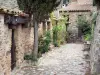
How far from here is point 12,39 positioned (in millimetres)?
12625

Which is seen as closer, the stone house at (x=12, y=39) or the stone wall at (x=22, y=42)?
the stone house at (x=12, y=39)

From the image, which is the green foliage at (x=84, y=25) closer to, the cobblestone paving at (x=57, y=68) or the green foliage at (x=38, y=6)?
the cobblestone paving at (x=57, y=68)

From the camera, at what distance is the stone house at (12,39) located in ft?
31.2

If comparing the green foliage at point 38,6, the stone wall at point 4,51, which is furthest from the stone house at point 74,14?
the stone wall at point 4,51

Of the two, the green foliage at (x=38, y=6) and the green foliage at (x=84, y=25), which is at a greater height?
the green foliage at (x=38, y=6)

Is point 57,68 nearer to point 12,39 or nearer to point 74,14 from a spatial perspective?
point 12,39

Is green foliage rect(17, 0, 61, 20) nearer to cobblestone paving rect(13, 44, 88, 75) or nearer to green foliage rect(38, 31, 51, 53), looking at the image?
cobblestone paving rect(13, 44, 88, 75)

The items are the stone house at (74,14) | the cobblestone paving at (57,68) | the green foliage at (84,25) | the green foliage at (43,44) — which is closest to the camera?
the cobblestone paving at (57,68)

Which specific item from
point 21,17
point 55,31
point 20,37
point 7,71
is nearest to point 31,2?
point 21,17

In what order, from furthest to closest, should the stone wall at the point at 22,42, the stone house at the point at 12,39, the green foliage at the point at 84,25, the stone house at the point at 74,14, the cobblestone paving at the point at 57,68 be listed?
the stone house at the point at 74,14, the green foliage at the point at 84,25, the stone wall at the point at 22,42, the cobblestone paving at the point at 57,68, the stone house at the point at 12,39

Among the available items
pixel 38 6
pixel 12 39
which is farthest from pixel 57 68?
pixel 38 6

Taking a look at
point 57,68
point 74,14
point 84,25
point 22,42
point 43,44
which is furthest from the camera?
point 74,14

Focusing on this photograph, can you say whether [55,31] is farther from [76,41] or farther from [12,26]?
[12,26]

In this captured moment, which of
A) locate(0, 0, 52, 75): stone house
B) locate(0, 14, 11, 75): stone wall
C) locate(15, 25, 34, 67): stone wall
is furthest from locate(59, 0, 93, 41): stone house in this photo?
locate(0, 14, 11, 75): stone wall
